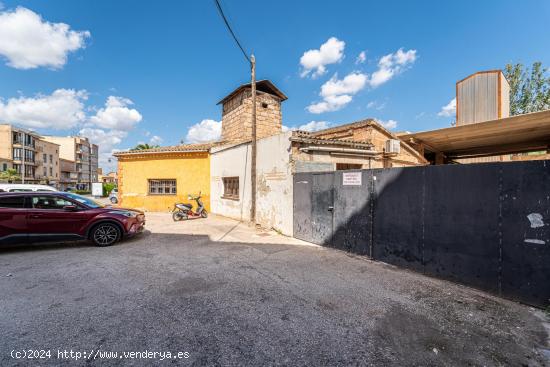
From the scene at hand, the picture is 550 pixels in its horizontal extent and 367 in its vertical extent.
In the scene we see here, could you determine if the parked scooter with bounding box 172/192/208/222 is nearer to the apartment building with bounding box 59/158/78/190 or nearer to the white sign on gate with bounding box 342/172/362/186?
the white sign on gate with bounding box 342/172/362/186

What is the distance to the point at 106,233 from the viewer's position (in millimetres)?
6199

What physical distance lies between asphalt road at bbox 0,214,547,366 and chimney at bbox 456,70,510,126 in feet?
34.4

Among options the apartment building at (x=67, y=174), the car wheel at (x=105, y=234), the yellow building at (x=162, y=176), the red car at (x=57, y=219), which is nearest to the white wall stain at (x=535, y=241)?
the red car at (x=57, y=219)

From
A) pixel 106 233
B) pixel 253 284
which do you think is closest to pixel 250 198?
pixel 106 233

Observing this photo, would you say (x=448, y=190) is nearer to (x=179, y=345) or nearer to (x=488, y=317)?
(x=488, y=317)

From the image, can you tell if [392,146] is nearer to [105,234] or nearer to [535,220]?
[535,220]

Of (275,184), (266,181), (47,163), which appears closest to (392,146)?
(275,184)

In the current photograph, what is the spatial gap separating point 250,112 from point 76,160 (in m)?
65.2

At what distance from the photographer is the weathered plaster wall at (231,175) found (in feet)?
31.9

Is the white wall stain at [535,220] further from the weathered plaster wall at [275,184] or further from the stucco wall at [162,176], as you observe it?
the stucco wall at [162,176]

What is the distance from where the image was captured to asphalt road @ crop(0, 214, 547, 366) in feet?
7.61

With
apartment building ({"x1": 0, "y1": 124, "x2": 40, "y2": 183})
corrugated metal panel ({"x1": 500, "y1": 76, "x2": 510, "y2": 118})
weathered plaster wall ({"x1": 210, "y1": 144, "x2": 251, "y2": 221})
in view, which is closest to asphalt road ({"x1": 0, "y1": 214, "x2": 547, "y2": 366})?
weathered plaster wall ({"x1": 210, "y1": 144, "x2": 251, "y2": 221})

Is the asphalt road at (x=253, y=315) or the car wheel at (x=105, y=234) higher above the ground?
the car wheel at (x=105, y=234)

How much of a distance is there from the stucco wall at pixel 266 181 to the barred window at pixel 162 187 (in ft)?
10.8
